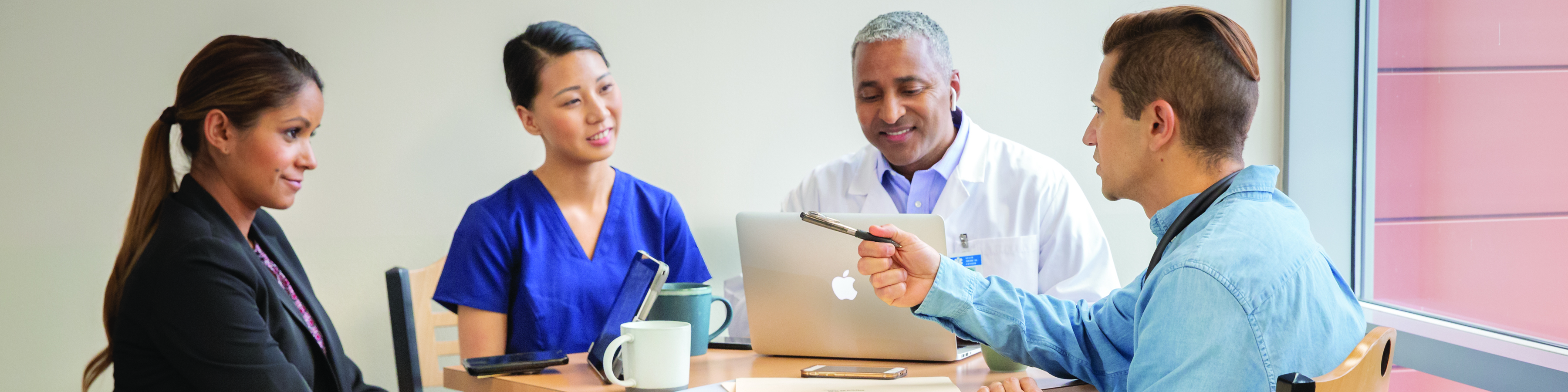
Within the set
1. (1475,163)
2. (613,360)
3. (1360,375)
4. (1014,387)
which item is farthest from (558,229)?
(1475,163)

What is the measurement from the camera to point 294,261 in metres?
1.62

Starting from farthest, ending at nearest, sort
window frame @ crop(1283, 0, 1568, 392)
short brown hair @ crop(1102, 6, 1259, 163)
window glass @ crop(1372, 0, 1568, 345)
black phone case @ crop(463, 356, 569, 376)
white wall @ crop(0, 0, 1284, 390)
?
window frame @ crop(1283, 0, 1568, 392) < window glass @ crop(1372, 0, 1568, 345) < white wall @ crop(0, 0, 1284, 390) < black phone case @ crop(463, 356, 569, 376) < short brown hair @ crop(1102, 6, 1259, 163)

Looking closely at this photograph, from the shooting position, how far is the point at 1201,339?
0.94m

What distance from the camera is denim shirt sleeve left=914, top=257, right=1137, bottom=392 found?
51.0 inches

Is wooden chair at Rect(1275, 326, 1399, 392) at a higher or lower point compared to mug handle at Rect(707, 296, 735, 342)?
higher

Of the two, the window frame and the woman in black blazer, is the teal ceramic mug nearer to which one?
the woman in black blazer

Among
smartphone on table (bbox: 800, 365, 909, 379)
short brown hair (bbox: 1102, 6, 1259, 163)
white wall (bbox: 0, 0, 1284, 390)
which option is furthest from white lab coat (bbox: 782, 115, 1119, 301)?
short brown hair (bbox: 1102, 6, 1259, 163)

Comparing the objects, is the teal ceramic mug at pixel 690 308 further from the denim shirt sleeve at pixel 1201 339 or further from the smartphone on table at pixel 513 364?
the denim shirt sleeve at pixel 1201 339

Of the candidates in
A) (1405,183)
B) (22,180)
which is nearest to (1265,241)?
(1405,183)

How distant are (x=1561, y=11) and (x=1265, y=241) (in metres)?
1.75

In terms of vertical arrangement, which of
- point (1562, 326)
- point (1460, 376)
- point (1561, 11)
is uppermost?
point (1561, 11)

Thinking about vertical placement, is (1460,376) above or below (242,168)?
below

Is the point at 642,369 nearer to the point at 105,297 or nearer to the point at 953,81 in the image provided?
the point at 105,297

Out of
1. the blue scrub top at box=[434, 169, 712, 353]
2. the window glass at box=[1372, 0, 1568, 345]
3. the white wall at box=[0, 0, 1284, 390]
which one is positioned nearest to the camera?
the blue scrub top at box=[434, 169, 712, 353]
